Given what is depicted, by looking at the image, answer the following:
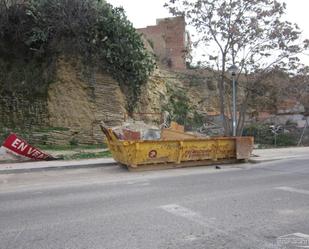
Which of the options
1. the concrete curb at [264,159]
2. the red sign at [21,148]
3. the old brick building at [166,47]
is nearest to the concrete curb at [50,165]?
the red sign at [21,148]

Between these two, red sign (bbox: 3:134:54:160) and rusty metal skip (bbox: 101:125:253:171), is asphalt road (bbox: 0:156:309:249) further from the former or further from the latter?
red sign (bbox: 3:134:54:160)

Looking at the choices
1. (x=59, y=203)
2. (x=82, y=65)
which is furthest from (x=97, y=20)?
(x=59, y=203)

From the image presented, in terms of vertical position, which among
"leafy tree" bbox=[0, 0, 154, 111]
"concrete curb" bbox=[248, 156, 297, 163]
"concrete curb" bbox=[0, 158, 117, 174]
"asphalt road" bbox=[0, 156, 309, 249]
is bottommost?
"asphalt road" bbox=[0, 156, 309, 249]

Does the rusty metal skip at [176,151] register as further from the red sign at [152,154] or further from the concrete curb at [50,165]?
the concrete curb at [50,165]

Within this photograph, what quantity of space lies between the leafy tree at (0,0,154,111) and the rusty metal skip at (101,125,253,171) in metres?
10.2

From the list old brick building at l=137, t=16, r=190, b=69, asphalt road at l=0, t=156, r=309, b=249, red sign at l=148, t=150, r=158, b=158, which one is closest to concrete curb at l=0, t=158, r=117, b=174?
asphalt road at l=0, t=156, r=309, b=249

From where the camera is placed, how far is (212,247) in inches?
217

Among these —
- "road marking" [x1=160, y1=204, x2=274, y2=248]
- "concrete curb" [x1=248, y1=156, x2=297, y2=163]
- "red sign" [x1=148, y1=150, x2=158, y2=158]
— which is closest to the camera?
"road marking" [x1=160, y1=204, x2=274, y2=248]

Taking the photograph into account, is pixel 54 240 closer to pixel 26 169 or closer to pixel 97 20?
pixel 26 169

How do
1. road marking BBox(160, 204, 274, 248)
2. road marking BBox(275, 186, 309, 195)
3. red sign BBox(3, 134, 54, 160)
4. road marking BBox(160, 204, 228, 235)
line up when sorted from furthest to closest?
red sign BBox(3, 134, 54, 160) → road marking BBox(275, 186, 309, 195) → road marking BBox(160, 204, 228, 235) → road marking BBox(160, 204, 274, 248)

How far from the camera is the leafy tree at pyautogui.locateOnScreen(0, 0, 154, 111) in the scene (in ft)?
75.9

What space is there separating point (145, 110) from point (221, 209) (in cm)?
1995

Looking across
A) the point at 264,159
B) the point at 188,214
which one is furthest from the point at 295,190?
the point at 264,159

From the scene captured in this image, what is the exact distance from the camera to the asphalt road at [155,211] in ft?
19.3
